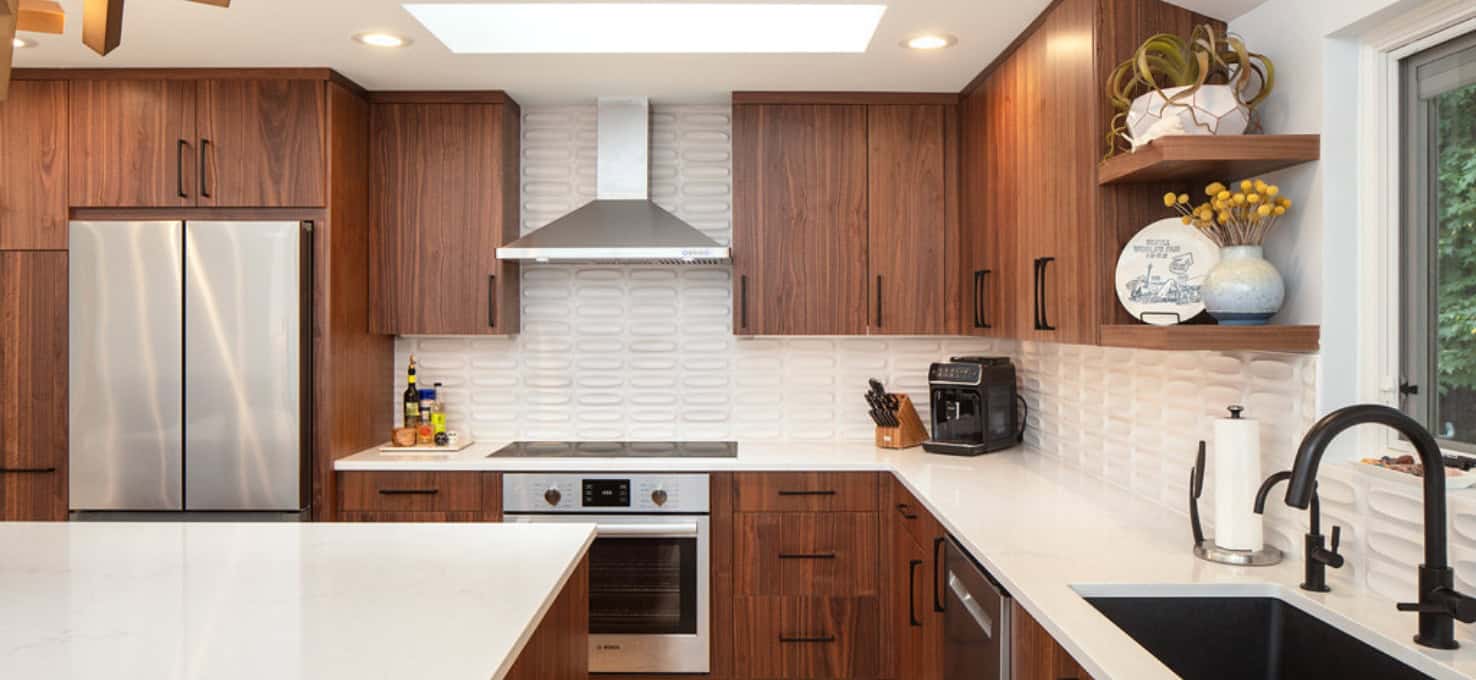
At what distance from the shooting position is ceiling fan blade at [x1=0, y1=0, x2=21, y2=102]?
1.36 m

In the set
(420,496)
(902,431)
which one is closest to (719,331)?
(902,431)

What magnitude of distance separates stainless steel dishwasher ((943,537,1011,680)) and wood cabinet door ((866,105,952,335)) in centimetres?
138

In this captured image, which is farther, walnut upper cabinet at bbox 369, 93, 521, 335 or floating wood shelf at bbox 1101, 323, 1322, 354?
walnut upper cabinet at bbox 369, 93, 521, 335

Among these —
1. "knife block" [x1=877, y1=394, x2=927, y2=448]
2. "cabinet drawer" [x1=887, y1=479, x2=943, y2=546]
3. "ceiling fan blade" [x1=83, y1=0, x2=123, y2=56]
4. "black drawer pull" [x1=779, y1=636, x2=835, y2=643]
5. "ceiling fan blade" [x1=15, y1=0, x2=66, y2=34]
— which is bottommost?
"black drawer pull" [x1=779, y1=636, x2=835, y2=643]

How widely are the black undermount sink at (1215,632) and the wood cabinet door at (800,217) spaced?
206 centimetres

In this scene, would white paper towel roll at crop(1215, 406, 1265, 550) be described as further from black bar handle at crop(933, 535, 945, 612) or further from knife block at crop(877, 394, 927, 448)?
knife block at crop(877, 394, 927, 448)

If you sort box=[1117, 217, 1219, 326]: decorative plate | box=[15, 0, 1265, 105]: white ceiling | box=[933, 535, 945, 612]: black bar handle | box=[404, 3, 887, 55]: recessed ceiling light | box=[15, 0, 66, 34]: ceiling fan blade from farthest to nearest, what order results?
box=[404, 3, 887, 55]: recessed ceiling light, box=[15, 0, 1265, 105]: white ceiling, box=[933, 535, 945, 612]: black bar handle, box=[1117, 217, 1219, 326]: decorative plate, box=[15, 0, 66, 34]: ceiling fan blade

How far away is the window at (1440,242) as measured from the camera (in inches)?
67.3

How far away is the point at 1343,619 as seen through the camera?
5.35 ft

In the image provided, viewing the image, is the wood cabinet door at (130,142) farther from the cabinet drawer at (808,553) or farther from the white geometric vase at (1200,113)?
the white geometric vase at (1200,113)

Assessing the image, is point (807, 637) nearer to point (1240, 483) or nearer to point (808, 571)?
point (808, 571)

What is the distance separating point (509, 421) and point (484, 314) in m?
0.53

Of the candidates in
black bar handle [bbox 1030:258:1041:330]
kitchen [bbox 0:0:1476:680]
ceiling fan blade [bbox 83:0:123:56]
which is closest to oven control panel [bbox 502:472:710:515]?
kitchen [bbox 0:0:1476:680]

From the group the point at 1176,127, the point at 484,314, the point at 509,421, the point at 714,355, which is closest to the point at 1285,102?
the point at 1176,127
